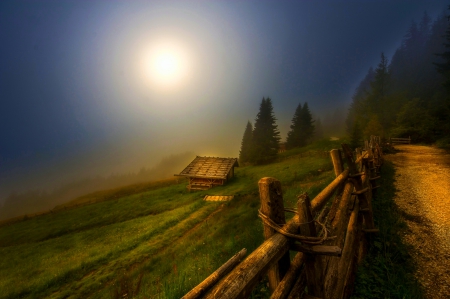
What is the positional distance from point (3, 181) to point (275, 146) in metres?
279

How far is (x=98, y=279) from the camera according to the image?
365 inches

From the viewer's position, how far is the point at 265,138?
4294 centimetres

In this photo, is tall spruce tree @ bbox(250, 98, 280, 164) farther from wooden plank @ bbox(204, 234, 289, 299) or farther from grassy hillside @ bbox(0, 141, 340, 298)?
wooden plank @ bbox(204, 234, 289, 299)

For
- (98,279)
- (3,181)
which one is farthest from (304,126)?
(3,181)

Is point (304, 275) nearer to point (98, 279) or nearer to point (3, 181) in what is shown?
point (98, 279)

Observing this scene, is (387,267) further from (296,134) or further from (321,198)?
(296,134)

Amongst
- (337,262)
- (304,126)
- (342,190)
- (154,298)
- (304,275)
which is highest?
(304,126)

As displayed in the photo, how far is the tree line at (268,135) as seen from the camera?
3931 centimetres

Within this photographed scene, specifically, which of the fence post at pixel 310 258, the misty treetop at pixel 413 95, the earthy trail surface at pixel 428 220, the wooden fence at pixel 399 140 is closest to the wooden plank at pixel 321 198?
the fence post at pixel 310 258

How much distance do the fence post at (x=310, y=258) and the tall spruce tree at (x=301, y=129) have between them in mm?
58499

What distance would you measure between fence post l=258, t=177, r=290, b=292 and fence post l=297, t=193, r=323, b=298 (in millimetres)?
224

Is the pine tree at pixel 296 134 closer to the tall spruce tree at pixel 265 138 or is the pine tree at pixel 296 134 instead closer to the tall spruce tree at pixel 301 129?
the tall spruce tree at pixel 301 129

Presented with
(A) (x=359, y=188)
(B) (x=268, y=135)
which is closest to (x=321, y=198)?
(A) (x=359, y=188)

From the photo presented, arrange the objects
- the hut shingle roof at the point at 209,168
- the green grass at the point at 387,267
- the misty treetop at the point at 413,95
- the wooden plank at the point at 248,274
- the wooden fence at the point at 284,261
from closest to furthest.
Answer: the wooden plank at the point at 248,274 → the wooden fence at the point at 284,261 → the green grass at the point at 387,267 → the misty treetop at the point at 413,95 → the hut shingle roof at the point at 209,168
